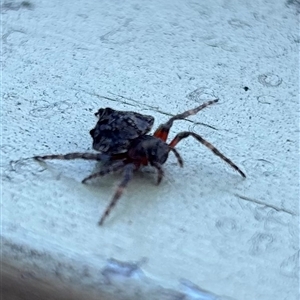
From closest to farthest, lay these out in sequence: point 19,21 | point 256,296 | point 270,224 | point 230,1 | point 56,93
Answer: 1. point 256,296
2. point 270,224
3. point 56,93
4. point 19,21
5. point 230,1

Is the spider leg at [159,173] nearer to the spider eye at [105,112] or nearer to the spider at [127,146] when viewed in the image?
the spider at [127,146]

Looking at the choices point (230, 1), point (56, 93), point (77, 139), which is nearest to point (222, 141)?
point (77, 139)

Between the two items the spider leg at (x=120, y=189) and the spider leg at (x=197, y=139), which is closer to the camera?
the spider leg at (x=120, y=189)

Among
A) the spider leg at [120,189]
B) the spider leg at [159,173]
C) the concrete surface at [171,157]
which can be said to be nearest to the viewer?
the concrete surface at [171,157]

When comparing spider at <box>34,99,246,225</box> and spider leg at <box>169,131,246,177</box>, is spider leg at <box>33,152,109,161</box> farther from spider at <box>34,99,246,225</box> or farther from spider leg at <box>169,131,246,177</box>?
spider leg at <box>169,131,246,177</box>

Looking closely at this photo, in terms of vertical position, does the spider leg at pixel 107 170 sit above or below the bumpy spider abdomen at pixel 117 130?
below

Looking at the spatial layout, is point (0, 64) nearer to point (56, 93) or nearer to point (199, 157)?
point (56, 93)

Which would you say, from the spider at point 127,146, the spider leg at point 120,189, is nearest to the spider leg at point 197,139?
the spider at point 127,146
